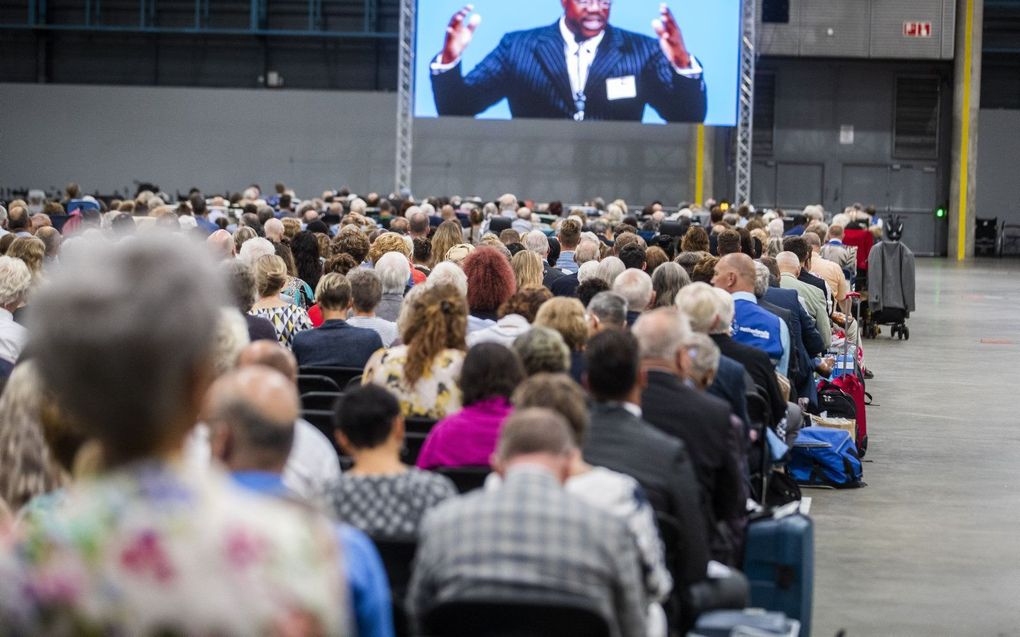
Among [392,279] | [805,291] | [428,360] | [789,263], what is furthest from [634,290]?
[789,263]

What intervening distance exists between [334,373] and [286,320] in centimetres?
111

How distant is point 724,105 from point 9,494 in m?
21.3

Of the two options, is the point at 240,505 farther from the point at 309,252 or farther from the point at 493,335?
the point at 309,252

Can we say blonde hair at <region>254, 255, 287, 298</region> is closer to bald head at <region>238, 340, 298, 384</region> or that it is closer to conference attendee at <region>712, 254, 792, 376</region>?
conference attendee at <region>712, 254, 792, 376</region>

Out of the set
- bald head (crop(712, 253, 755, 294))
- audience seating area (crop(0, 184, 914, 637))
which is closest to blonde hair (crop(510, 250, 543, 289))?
audience seating area (crop(0, 184, 914, 637))

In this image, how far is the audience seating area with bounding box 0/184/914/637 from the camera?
1.66 m

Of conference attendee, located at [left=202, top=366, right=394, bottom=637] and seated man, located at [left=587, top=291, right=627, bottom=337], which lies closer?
conference attendee, located at [left=202, top=366, right=394, bottom=637]

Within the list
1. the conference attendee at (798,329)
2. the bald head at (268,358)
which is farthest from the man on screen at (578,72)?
the bald head at (268,358)

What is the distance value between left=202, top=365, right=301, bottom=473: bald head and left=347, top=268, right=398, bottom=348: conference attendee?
15.1ft

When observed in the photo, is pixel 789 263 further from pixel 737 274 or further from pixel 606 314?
pixel 606 314

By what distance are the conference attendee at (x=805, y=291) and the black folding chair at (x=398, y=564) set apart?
6679 millimetres

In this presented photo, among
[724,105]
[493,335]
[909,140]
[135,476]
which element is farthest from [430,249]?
[909,140]

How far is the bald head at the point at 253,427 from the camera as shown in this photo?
273 centimetres

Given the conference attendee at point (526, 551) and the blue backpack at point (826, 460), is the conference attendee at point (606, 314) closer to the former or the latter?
the blue backpack at point (826, 460)
